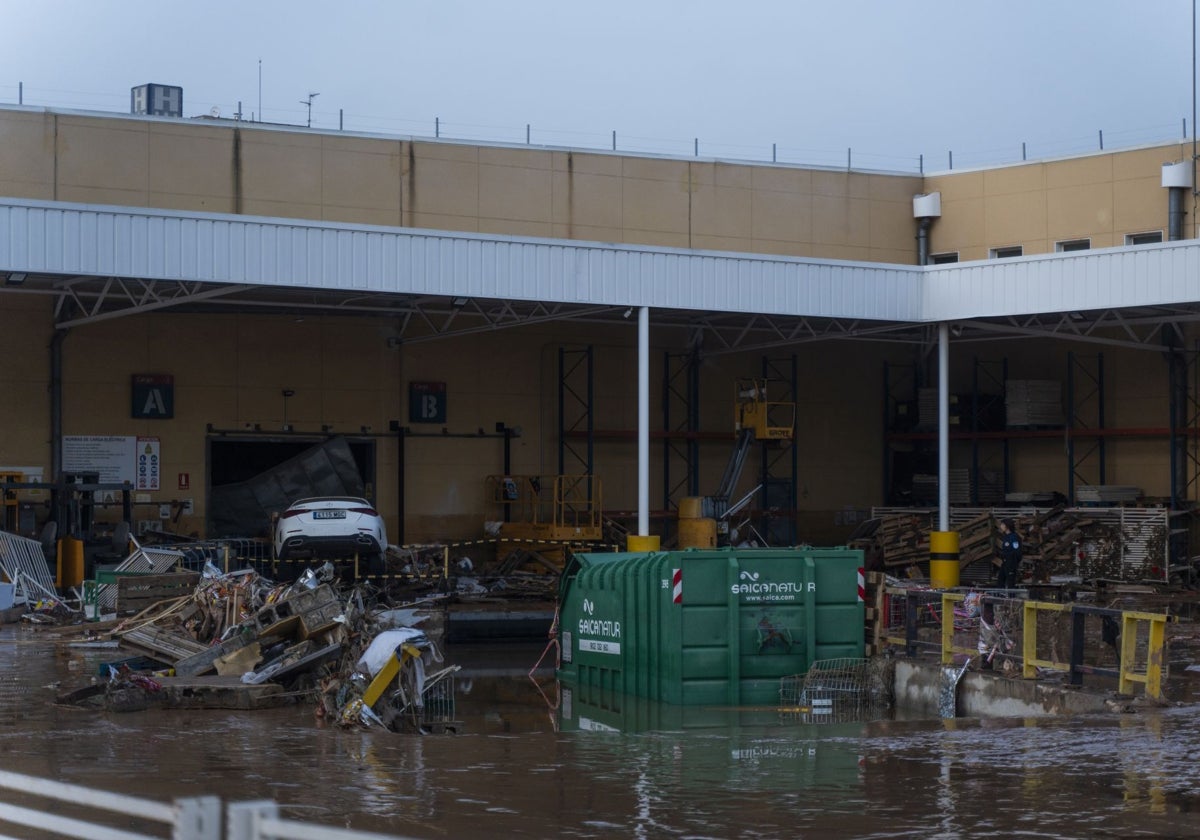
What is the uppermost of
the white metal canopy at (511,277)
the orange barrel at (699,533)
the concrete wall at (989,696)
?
the white metal canopy at (511,277)

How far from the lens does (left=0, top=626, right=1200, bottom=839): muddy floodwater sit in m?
8.71

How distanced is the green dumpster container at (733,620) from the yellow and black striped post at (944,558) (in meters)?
12.1

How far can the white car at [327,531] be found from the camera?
26.1 m

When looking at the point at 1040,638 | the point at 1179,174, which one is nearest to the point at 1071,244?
the point at 1179,174

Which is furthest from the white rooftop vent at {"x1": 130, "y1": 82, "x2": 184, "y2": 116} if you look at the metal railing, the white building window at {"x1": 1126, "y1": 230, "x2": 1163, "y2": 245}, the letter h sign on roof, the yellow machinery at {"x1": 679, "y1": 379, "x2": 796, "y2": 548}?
the metal railing

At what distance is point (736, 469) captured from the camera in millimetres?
34750

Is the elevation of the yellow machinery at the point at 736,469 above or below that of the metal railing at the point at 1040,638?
above

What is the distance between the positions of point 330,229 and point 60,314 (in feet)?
25.1

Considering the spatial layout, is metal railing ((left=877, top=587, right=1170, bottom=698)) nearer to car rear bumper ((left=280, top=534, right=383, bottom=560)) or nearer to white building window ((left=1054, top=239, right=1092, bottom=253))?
car rear bumper ((left=280, top=534, right=383, bottom=560))

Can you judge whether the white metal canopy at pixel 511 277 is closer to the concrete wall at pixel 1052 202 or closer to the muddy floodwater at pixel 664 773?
the concrete wall at pixel 1052 202

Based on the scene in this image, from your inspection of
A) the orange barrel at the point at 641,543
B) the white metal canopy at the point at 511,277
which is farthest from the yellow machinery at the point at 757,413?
the orange barrel at the point at 641,543

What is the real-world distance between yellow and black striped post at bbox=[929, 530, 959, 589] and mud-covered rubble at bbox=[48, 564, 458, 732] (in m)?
13.2

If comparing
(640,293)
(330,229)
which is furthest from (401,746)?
(640,293)

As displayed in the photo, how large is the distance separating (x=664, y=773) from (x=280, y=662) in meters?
6.30
